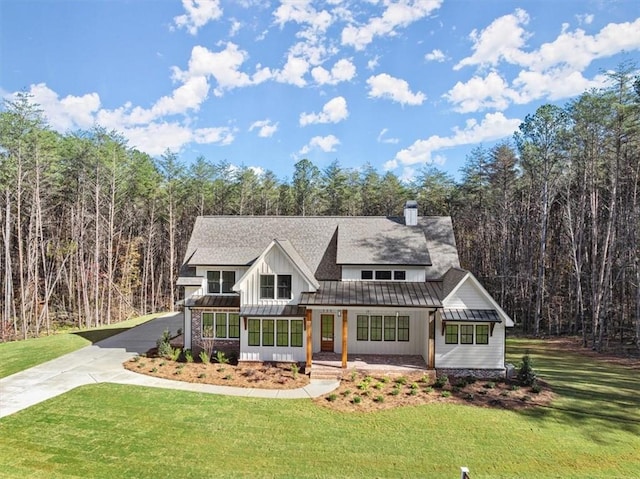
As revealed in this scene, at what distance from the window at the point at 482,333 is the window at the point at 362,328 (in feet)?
15.7

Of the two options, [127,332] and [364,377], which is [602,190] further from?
[127,332]

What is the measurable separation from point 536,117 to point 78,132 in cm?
3442

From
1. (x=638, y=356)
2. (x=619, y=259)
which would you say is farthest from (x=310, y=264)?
(x=619, y=259)

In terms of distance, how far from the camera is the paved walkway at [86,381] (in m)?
13.0

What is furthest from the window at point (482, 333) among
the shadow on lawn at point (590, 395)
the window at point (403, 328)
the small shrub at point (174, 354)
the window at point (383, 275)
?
the small shrub at point (174, 354)

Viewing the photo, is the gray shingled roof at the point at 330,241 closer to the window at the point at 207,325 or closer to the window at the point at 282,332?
the window at the point at 207,325

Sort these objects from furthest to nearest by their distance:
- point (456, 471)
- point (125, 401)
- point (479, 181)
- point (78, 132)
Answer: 1. point (479, 181)
2. point (78, 132)
3. point (125, 401)
4. point (456, 471)

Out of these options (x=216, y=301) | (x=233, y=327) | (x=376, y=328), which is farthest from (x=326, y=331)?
(x=216, y=301)

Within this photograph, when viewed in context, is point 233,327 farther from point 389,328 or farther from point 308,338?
point 389,328

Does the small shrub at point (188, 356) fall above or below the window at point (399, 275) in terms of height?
below

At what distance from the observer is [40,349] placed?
62.5ft

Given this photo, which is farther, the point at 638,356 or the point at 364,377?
the point at 638,356

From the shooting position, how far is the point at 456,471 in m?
8.84

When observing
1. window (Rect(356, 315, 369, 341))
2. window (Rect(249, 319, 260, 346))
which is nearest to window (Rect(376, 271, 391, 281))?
window (Rect(356, 315, 369, 341))
